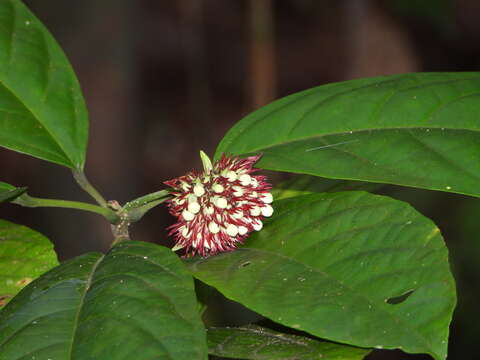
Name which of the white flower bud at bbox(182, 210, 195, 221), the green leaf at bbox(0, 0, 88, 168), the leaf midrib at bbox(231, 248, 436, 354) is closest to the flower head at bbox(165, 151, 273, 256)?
the white flower bud at bbox(182, 210, 195, 221)

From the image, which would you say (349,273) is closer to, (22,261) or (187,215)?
(187,215)

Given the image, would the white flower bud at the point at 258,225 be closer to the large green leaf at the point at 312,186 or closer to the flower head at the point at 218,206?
the flower head at the point at 218,206

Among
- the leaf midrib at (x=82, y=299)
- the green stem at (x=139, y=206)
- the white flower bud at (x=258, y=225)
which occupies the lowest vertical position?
the leaf midrib at (x=82, y=299)

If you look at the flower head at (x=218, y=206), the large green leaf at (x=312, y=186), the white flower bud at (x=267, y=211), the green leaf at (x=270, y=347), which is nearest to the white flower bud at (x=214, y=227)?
the flower head at (x=218, y=206)

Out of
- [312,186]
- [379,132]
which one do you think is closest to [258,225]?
[379,132]

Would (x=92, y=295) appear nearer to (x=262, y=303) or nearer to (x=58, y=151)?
(x=262, y=303)

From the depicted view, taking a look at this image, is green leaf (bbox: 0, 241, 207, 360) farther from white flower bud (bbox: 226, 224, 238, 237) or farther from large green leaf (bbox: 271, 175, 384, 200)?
large green leaf (bbox: 271, 175, 384, 200)
